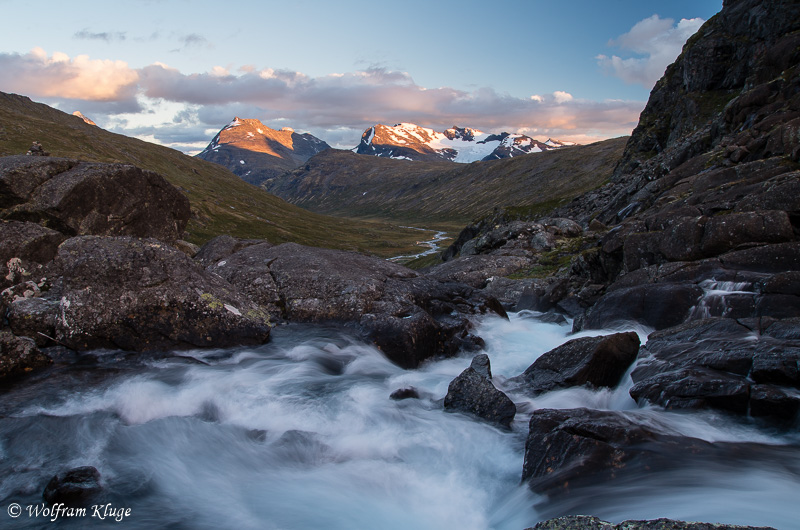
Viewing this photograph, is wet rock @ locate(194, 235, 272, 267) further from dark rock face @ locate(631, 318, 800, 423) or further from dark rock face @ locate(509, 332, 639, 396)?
dark rock face @ locate(631, 318, 800, 423)

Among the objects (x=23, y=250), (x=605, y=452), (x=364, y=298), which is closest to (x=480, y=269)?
(x=364, y=298)

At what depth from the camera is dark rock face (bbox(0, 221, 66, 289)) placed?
1645cm

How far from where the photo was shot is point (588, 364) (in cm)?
1412

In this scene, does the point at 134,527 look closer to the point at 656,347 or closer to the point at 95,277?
the point at 95,277

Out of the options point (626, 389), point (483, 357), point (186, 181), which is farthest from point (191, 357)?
point (186, 181)

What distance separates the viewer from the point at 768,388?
10.6m

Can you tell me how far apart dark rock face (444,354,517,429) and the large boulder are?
8.26m

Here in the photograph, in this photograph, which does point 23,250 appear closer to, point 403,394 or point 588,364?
point 403,394

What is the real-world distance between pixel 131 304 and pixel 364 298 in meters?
8.91

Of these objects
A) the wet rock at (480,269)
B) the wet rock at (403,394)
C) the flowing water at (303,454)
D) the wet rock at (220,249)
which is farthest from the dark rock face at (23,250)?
the wet rock at (480,269)

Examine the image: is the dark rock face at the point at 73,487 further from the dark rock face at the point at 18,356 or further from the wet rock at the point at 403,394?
the wet rock at the point at 403,394

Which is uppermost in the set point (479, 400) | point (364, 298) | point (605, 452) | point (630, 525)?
point (364, 298)

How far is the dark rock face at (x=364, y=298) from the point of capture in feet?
60.6

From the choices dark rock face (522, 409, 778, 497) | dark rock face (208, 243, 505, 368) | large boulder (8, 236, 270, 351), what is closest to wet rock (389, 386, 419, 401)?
dark rock face (208, 243, 505, 368)
